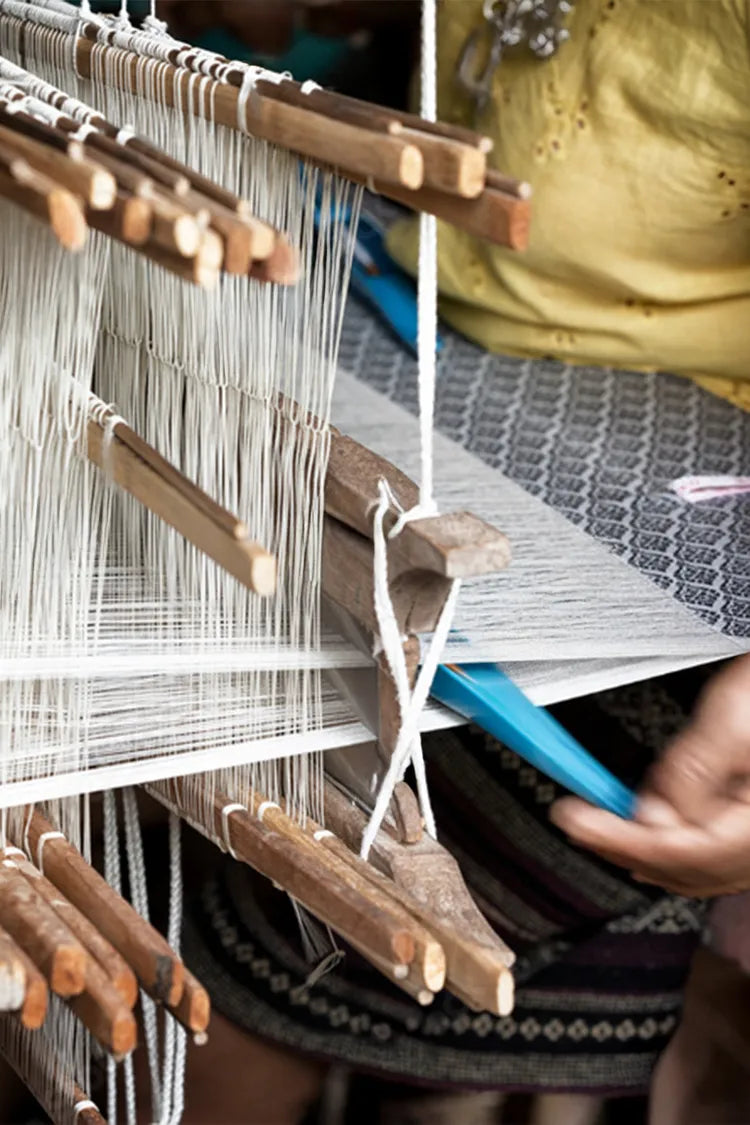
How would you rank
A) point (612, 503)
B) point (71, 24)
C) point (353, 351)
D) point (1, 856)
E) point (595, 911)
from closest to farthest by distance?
point (1, 856), point (71, 24), point (612, 503), point (595, 911), point (353, 351)

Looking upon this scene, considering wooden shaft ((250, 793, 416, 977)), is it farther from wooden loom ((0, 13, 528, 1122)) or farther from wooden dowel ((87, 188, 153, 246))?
wooden dowel ((87, 188, 153, 246))

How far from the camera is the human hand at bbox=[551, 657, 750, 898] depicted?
870mm

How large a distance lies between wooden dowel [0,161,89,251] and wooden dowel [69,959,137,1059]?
0.37 metres

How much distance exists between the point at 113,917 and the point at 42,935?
0.18 feet

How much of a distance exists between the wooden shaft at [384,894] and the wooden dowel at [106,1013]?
0.16 meters

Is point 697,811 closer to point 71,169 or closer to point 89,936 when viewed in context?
point 89,936

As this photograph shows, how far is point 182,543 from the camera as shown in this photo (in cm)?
92

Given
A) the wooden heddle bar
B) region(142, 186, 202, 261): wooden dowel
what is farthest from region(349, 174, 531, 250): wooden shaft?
region(142, 186, 202, 261): wooden dowel

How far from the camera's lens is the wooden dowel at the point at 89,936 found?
0.71 meters

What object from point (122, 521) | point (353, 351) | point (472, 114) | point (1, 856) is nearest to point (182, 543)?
point (122, 521)

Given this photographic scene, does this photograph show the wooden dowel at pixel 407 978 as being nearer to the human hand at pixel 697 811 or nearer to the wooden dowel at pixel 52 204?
the human hand at pixel 697 811

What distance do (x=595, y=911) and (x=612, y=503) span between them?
1.32 ft

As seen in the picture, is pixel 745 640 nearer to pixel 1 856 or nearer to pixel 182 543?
pixel 182 543

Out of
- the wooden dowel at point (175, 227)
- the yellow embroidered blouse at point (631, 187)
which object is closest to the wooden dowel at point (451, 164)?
the wooden dowel at point (175, 227)
